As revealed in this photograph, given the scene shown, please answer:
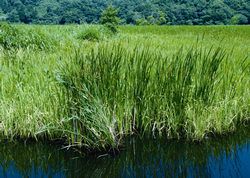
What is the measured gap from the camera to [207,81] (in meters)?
2.68

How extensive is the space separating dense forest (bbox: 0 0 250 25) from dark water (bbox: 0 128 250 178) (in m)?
44.0

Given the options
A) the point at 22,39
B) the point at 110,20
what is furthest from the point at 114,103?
the point at 110,20

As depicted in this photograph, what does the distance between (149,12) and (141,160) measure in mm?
62614

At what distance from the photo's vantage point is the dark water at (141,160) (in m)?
2.02

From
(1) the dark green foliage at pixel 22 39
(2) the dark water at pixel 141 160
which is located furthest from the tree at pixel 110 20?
(2) the dark water at pixel 141 160

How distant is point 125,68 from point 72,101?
0.95 m

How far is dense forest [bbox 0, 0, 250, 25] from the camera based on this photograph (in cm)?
4862

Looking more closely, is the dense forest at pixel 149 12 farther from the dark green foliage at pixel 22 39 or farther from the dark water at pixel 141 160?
the dark water at pixel 141 160

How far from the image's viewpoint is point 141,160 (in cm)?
220

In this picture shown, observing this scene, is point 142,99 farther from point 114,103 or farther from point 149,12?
point 149,12

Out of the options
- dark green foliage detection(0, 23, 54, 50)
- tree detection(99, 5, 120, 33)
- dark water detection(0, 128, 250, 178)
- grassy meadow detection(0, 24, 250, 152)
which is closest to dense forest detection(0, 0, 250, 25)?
tree detection(99, 5, 120, 33)

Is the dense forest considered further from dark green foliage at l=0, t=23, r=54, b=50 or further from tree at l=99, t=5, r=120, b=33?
dark green foliage at l=0, t=23, r=54, b=50

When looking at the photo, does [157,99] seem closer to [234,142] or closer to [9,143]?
[234,142]

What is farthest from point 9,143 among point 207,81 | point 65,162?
point 207,81
